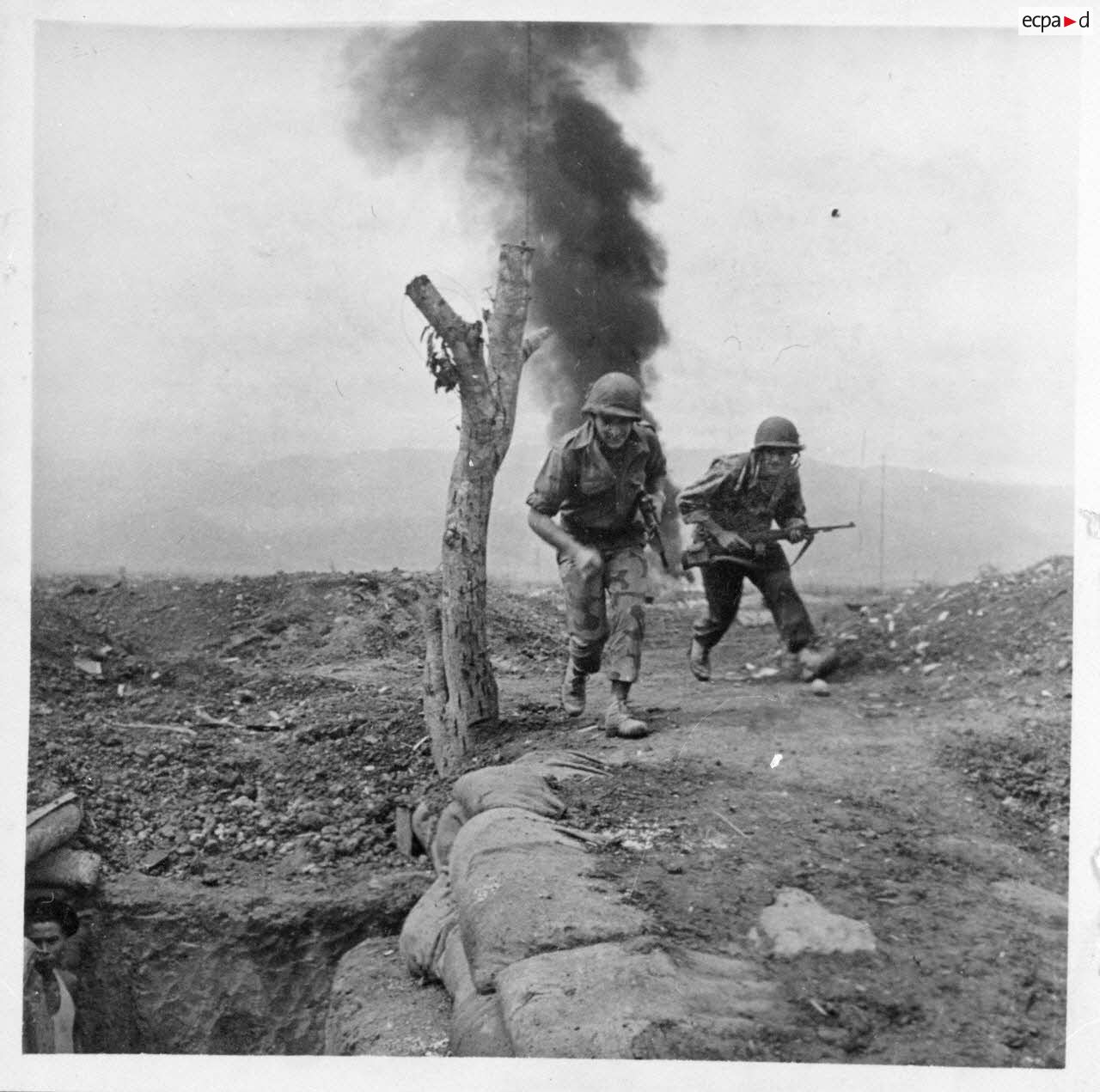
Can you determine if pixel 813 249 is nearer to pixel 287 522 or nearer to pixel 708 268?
pixel 708 268

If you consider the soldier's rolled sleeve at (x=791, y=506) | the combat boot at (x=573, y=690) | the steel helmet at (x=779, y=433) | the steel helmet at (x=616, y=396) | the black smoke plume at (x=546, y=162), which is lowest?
the combat boot at (x=573, y=690)

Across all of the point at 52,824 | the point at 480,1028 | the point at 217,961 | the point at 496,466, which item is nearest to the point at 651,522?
the point at 496,466

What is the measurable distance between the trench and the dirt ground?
0.09 metres

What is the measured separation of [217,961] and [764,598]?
238cm

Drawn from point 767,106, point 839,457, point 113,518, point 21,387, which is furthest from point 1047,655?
point 21,387

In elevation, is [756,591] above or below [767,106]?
below

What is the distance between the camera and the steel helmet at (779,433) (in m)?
4.20

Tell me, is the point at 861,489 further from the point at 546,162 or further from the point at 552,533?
the point at 546,162

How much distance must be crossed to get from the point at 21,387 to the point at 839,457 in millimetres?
2933

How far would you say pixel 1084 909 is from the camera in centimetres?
384

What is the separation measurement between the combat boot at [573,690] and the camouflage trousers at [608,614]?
0.03 metres

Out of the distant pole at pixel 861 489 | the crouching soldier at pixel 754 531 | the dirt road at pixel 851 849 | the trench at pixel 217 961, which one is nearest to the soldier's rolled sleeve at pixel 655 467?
the crouching soldier at pixel 754 531

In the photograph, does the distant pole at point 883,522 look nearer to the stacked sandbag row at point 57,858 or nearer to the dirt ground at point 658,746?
the dirt ground at point 658,746

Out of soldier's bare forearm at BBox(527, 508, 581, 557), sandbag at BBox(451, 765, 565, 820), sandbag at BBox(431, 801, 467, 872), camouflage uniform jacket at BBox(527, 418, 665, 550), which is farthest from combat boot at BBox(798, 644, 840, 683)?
sandbag at BBox(431, 801, 467, 872)
